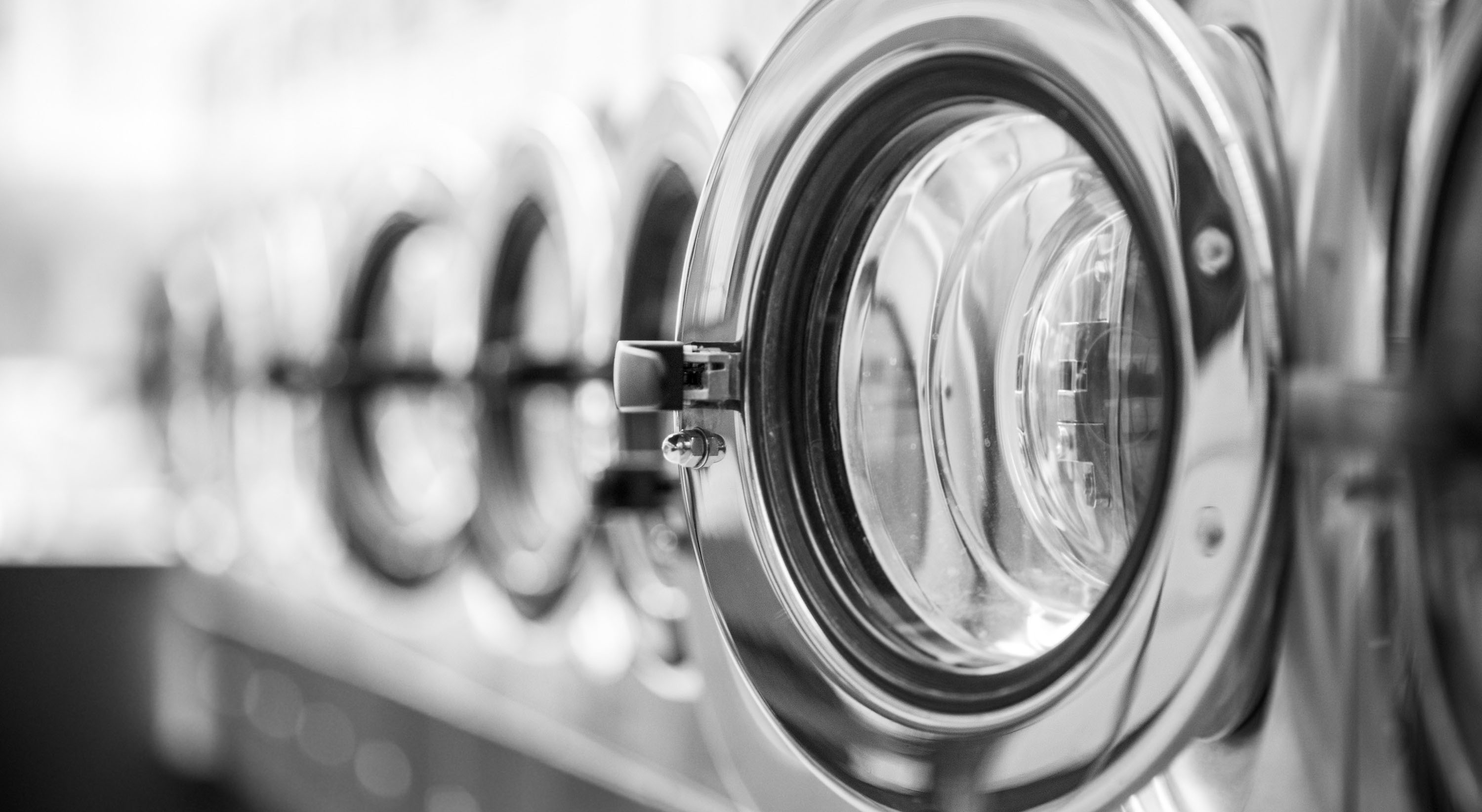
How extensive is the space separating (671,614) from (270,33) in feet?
6.58

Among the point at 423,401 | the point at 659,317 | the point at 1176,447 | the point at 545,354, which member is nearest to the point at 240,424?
the point at 423,401

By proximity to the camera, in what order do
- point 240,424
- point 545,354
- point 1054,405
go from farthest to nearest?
point 240,424, point 545,354, point 1054,405

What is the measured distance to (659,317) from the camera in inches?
50.0

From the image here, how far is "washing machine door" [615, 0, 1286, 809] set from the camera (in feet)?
1.98

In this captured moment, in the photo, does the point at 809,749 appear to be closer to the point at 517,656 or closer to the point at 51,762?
the point at 517,656

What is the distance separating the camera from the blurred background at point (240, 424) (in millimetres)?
1444

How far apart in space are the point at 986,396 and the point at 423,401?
1.14 metres

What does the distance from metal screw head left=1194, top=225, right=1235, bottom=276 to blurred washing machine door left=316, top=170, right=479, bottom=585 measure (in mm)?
1103

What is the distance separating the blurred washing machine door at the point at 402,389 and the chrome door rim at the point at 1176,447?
84 centimetres

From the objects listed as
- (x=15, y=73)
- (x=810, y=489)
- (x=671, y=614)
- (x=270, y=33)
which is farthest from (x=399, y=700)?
(x=15, y=73)

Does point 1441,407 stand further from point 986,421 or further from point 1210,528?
point 986,421

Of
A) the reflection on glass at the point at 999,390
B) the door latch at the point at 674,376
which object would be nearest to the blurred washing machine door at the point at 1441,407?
the reflection on glass at the point at 999,390

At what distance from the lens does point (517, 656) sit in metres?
1.51

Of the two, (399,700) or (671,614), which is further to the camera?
(399,700)
